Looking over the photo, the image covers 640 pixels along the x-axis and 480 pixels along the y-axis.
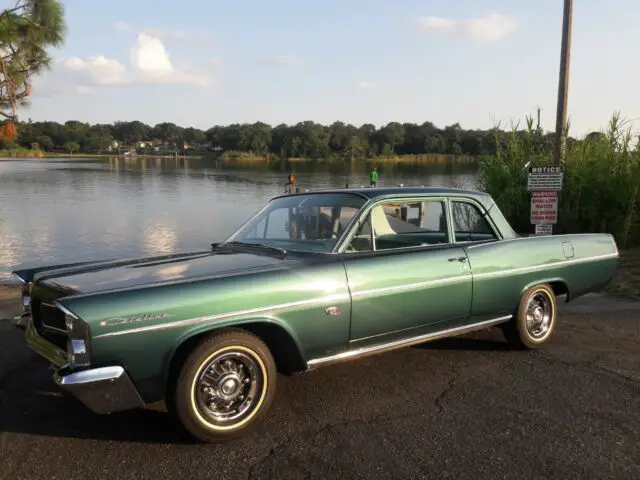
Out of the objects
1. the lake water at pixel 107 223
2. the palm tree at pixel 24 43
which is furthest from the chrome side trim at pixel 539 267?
the palm tree at pixel 24 43

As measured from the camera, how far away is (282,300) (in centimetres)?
368

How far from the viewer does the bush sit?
1066cm

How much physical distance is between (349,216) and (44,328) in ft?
7.66

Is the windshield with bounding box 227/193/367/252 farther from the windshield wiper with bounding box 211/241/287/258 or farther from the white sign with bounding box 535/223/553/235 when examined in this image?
the white sign with bounding box 535/223/553/235

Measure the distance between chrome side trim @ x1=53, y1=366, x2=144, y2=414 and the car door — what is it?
1569 mm

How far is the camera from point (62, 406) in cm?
411

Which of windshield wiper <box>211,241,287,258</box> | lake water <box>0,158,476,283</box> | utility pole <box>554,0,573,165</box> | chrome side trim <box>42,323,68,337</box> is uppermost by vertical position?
utility pole <box>554,0,573,165</box>

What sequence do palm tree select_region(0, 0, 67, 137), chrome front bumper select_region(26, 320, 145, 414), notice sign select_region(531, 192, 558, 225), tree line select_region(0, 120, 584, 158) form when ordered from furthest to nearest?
1. tree line select_region(0, 120, 584, 158)
2. palm tree select_region(0, 0, 67, 137)
3. notice sign select_region(531, 192, 558, 225)
4. chrome front bumper select_region(26, 320, 145, 414)

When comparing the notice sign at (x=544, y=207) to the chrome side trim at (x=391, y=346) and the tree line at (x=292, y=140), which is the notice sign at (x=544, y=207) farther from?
the tree line at (x=292, y=140)

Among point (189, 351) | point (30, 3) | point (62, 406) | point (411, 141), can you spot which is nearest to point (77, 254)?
point (30, 3)

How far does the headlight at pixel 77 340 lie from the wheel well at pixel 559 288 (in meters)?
4.19

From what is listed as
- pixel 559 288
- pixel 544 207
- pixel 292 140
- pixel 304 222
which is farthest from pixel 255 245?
pixel 292 140

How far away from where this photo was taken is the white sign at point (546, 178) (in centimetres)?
871

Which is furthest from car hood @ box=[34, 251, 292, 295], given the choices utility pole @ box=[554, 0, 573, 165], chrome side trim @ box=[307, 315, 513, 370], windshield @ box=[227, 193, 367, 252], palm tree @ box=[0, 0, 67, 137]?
palm tree @ box=[0, 0, 67, 137]
